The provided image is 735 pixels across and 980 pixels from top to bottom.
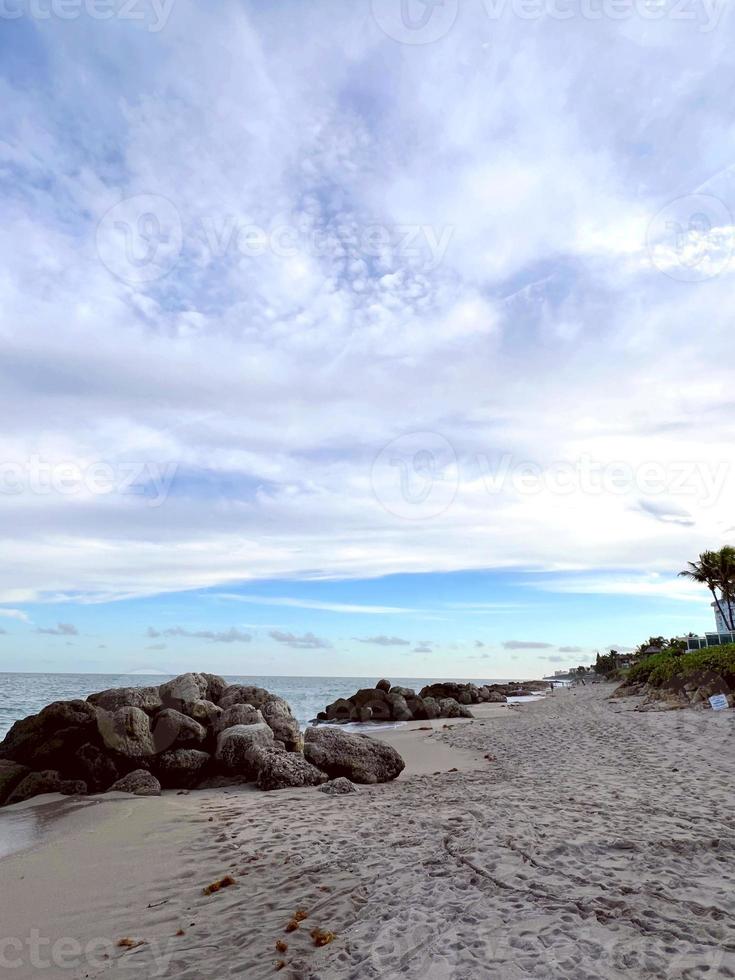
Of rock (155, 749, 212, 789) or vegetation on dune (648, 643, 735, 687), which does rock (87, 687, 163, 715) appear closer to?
rock (155, 749, 212, 789)

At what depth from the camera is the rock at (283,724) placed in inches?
586

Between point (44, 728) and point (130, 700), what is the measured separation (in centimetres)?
212

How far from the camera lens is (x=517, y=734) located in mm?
21766

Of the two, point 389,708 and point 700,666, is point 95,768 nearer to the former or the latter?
point 700,666

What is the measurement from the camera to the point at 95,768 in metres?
13.7

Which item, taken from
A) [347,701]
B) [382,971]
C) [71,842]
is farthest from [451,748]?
[347,701]

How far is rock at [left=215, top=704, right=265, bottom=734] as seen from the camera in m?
15.0

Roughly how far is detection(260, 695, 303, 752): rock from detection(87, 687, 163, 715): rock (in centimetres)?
271

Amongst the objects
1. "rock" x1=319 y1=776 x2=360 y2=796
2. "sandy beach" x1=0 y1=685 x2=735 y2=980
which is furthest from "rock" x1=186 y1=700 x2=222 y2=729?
"rock" x1=319 y1=776 x2=360 y2=796

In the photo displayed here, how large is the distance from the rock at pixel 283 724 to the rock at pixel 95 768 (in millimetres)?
3626

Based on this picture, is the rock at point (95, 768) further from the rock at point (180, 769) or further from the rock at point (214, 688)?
the rock at point (214, 688)

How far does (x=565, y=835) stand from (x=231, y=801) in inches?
261

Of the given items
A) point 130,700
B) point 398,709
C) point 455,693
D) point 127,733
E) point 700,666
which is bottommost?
point 127,733

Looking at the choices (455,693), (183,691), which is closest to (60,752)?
(183,691)
